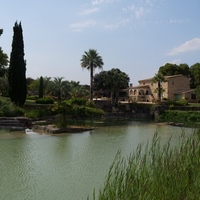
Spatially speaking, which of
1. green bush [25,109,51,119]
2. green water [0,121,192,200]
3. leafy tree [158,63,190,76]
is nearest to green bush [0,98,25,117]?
green bush [25,109,51,119]

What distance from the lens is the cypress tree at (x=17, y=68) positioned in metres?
27.8

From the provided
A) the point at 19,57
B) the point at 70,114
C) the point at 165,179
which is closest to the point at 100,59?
the point at 70,114

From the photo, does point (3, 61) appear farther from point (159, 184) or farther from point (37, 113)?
point (159, 184)

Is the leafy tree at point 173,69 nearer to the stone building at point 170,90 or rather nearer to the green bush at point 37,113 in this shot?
the stone building at point 170,90

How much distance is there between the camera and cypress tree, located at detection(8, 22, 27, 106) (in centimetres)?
2780

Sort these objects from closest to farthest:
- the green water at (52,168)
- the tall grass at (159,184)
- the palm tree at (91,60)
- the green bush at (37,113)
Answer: the tall grass at (159,184), the green water at (52,168), the green bush at (37,113), the palm tree at (91,60)

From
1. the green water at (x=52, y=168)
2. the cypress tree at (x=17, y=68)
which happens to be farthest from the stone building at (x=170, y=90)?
the green water at (x=52, y=168)

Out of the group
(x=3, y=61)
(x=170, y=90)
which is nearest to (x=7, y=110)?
(x=3, y=61)

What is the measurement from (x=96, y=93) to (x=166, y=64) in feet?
49.7

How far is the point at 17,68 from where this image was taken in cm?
2783

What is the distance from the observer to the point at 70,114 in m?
32.1

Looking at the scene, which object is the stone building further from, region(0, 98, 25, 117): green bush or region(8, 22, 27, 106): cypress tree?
region(0, 98, 25, 117): green bush

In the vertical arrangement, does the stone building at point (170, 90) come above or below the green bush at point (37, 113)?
above

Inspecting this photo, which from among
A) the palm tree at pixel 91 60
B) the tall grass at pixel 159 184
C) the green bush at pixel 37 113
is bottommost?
the tall grass at pixel 159 184
